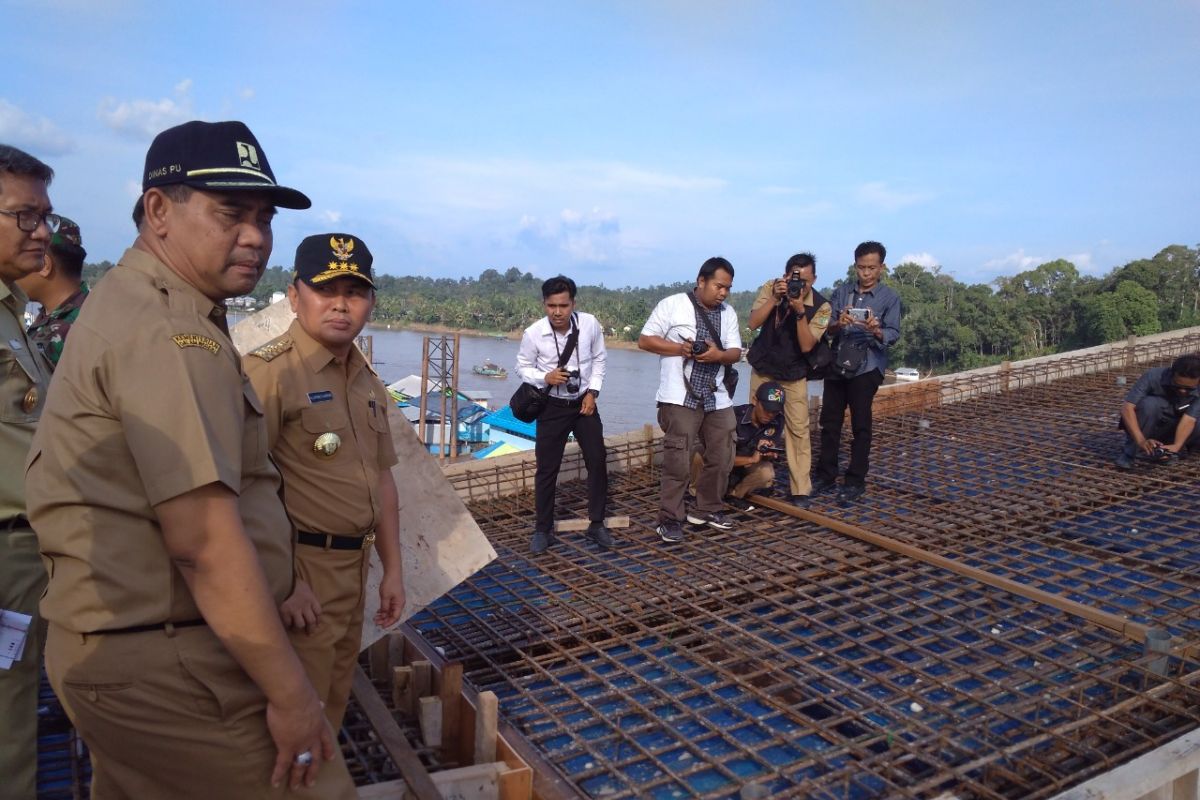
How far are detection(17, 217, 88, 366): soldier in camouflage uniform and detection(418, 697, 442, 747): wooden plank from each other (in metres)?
1.89

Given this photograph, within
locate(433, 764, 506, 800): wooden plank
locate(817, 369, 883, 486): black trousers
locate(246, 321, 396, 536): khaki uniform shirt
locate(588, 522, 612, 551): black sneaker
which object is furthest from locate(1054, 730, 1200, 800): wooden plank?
locate(817, 369, 883, 486): black trousers

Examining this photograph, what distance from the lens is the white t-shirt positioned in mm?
4641

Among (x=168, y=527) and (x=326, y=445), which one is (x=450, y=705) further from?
(x=168, y=527)

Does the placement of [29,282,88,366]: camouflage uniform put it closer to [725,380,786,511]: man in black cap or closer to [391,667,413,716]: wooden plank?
[391,667,413,716]: wooden plank

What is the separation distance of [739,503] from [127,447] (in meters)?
4.39

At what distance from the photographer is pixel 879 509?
5.20m

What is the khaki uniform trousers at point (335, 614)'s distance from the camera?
7.11 feet

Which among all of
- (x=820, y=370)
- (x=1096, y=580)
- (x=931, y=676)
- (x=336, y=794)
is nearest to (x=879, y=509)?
(x=820, y=370)

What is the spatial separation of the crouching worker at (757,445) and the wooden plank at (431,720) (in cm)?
285

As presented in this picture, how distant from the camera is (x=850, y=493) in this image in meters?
5.34

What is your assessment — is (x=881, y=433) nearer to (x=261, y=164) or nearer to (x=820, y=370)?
(x=820, y=370)

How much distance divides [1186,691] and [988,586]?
1.04m

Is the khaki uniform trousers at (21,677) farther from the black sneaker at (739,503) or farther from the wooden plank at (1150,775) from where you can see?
the black sneaker at (739,503)

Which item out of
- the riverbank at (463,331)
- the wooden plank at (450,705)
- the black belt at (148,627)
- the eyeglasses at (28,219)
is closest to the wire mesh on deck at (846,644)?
the wooden plank at (450,705)
